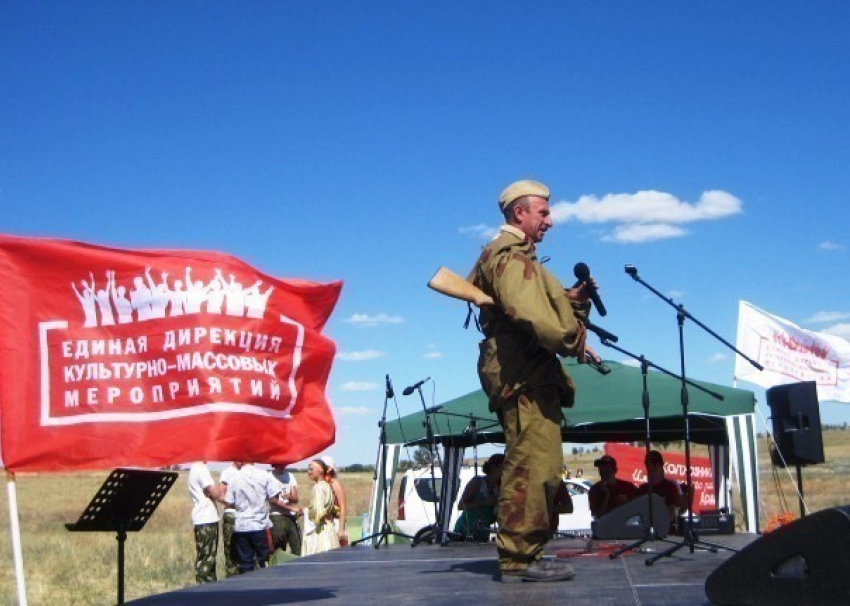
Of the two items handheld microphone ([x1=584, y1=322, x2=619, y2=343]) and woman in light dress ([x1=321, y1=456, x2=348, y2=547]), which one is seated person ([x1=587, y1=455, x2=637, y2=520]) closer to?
woman in light dress ([x1=321, y1=456, x2=348, y2=547])

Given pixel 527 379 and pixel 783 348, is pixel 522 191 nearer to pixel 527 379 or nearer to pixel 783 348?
pixel 527 379

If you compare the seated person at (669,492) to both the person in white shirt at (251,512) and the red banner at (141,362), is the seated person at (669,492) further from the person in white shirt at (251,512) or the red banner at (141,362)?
the red banner at (141,362)

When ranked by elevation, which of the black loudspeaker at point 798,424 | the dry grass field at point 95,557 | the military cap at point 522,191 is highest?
the military cap at point 522,191

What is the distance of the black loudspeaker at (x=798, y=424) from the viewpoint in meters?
6.49

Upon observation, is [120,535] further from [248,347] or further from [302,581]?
[248,347]

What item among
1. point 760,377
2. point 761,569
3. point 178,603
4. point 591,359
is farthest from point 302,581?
point 760,377

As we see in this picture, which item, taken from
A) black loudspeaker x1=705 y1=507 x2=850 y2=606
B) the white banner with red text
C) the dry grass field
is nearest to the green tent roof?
the dry grass field

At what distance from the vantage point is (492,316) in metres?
5.86

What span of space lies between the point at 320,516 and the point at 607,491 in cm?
357

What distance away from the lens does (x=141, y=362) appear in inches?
192

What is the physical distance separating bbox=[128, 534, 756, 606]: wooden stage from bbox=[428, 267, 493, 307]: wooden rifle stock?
4.69 ft

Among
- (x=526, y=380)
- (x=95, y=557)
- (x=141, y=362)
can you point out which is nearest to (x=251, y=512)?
(x=526, y=380)

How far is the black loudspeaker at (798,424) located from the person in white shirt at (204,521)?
27.7ft

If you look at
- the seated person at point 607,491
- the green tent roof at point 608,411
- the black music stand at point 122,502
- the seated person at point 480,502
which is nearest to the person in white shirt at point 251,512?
the green tent roof at point 608,411
